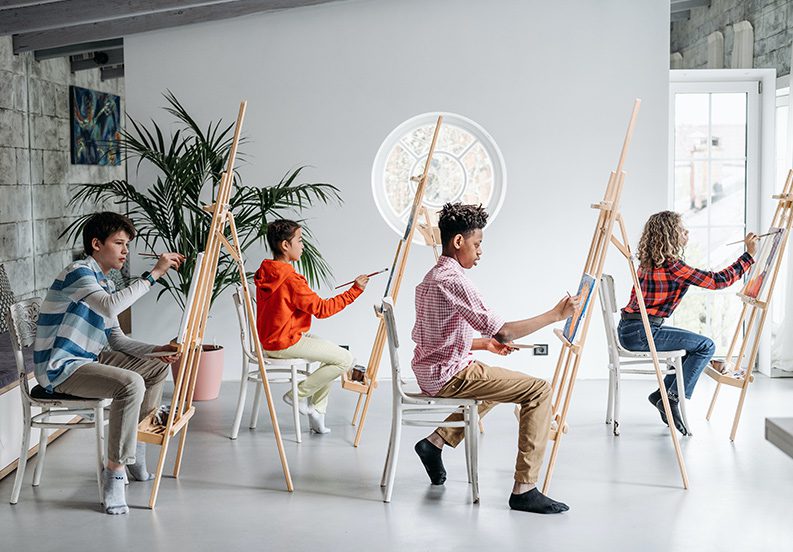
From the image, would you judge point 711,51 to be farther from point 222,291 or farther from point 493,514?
point 493,514

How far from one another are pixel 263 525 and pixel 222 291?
2.78 m

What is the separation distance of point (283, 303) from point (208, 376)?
53.0 inches

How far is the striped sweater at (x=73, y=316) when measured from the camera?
357cm

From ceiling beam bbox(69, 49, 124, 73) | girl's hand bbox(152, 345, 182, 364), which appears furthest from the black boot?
ceiling beam bbox(69, 49, 124, 73)

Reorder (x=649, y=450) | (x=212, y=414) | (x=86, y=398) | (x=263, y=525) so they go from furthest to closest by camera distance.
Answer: (x=212, y=414)
(x=649, y=450)
(x=86, y=398)
(x=263, y=525)

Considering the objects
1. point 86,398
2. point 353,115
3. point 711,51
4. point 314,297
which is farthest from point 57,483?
point 711,51

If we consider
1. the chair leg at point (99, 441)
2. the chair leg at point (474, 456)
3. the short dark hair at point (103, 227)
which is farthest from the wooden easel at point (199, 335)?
the chair leg at point (474, 456)

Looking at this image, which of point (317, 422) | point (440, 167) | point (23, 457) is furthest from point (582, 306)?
point (440, 167)

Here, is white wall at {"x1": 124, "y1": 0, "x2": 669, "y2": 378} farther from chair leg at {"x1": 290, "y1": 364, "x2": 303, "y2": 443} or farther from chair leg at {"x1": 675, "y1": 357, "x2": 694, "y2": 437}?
chair leg at {"x1": 290, "y1": 364, "x2": 303, "y2": 443}

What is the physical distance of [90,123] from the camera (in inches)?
363

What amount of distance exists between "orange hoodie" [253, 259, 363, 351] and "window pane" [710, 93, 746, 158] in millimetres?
3381

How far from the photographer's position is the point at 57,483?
13.2ft

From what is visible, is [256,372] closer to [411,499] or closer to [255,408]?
[255,408]

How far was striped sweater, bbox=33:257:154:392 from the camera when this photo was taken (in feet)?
11.7
